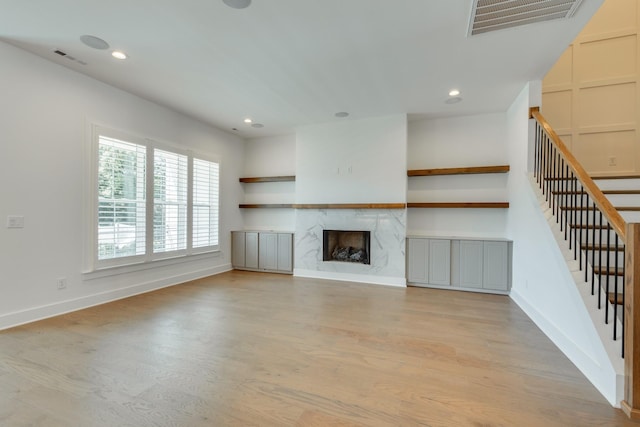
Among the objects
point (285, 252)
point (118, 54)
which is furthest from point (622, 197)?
point (118, 54)

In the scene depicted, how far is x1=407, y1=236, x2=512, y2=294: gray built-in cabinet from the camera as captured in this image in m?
4.43

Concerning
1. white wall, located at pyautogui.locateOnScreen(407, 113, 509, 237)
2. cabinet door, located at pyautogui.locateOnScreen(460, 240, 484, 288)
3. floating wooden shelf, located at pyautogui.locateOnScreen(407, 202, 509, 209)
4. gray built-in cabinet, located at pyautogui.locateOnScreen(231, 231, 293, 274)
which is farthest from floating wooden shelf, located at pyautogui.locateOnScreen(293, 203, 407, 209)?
cabinet door, located at pyautogui.locateOnScreen(460, 240, 484, 288)

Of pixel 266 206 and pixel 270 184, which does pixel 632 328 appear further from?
pixel 270 184

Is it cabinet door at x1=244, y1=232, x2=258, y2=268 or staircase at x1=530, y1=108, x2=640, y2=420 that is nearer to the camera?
staircase at x1=530, y1=108, x2=640, y2=420

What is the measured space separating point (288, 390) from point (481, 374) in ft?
4.93

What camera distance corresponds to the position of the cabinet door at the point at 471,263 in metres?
4.52

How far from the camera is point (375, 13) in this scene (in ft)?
8.04

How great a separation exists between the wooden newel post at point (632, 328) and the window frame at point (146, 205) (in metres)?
5.30

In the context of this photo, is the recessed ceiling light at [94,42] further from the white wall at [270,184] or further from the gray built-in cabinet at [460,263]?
the gray built-in cabinet at [460,263]

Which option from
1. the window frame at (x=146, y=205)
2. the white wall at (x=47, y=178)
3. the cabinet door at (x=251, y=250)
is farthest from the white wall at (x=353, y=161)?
the white wall at (x=47, y=178)

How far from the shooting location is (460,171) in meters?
4.83

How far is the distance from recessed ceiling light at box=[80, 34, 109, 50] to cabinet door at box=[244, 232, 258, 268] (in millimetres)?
3859

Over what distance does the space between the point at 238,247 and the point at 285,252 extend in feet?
3.68

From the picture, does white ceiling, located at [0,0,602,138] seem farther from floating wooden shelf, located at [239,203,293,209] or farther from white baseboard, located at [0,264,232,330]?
white baseboard, located at [0,264,232,330]
